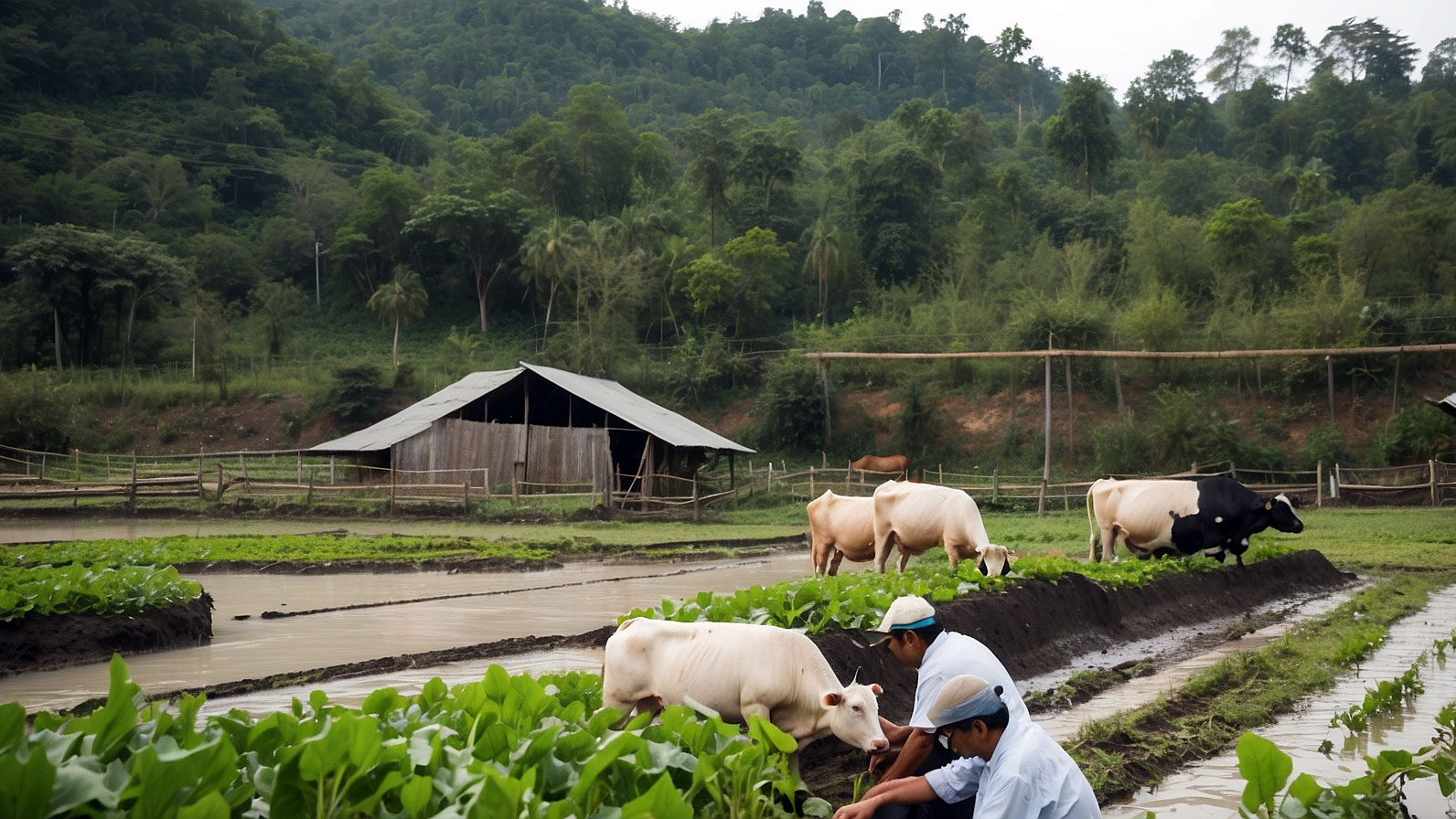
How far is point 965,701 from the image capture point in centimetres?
426

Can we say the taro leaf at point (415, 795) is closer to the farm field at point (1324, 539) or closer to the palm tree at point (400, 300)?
the farm field at point (1324, 539)

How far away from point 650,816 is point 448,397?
38.2m

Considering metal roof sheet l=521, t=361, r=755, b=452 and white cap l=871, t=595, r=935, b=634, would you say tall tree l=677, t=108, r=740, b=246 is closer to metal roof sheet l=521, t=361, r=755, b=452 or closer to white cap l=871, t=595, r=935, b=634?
metal roof sheet l=521, t=361, r=755, b=452

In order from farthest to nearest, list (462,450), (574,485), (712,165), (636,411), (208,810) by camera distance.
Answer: (712,165) → (636,411) → (462,450) → (574,485) → (208,810)

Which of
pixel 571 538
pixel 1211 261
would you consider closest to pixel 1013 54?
pixel 1211 261

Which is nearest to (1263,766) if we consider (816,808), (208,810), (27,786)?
(816,808)

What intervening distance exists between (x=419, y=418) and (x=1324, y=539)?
90.4 ft

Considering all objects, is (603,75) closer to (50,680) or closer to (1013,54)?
(1013,54)

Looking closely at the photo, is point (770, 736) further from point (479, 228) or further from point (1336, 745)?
point (479, 228)

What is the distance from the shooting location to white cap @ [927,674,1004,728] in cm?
425

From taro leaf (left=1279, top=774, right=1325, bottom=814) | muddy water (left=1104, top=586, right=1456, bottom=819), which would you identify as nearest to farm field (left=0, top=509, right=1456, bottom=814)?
muddy water (left=1104, top=586, right=1456, bottom=819)

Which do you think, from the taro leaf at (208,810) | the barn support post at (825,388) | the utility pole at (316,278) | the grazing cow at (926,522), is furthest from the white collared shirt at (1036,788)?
the utility pole at (316,278)

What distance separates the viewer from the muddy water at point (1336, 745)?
6145 mm

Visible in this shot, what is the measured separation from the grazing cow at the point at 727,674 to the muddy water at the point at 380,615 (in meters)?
3.64
